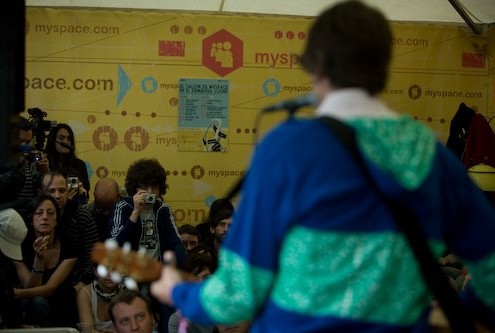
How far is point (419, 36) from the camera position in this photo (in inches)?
243

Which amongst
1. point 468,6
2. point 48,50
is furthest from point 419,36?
point 48,50

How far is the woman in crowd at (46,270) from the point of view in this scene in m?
4.37

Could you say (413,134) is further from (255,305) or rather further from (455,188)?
(255,305)

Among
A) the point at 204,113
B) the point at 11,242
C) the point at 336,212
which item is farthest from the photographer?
the point at 204,113

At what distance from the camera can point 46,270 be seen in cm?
460

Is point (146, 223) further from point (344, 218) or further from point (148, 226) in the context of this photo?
point (344, 218)

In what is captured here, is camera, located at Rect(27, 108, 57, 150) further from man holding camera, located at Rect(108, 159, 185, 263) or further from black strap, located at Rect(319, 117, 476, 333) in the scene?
black strap, located at Rect(319, 117, 476, 333)

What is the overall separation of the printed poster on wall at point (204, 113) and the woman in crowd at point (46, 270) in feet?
5.00

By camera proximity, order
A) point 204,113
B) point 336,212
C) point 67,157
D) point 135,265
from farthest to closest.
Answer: point 204,113, point 67,157, point 135,265, point 336,212

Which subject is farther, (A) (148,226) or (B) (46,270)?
(A) (148,226)

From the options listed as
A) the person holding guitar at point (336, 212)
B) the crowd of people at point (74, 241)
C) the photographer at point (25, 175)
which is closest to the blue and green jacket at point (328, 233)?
the person holding guitar at point (336, 212)

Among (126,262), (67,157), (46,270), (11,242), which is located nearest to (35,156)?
(67,157)

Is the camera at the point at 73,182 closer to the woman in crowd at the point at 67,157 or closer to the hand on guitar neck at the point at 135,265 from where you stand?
the woman in crowd at the point at 67,157

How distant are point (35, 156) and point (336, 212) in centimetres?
376
